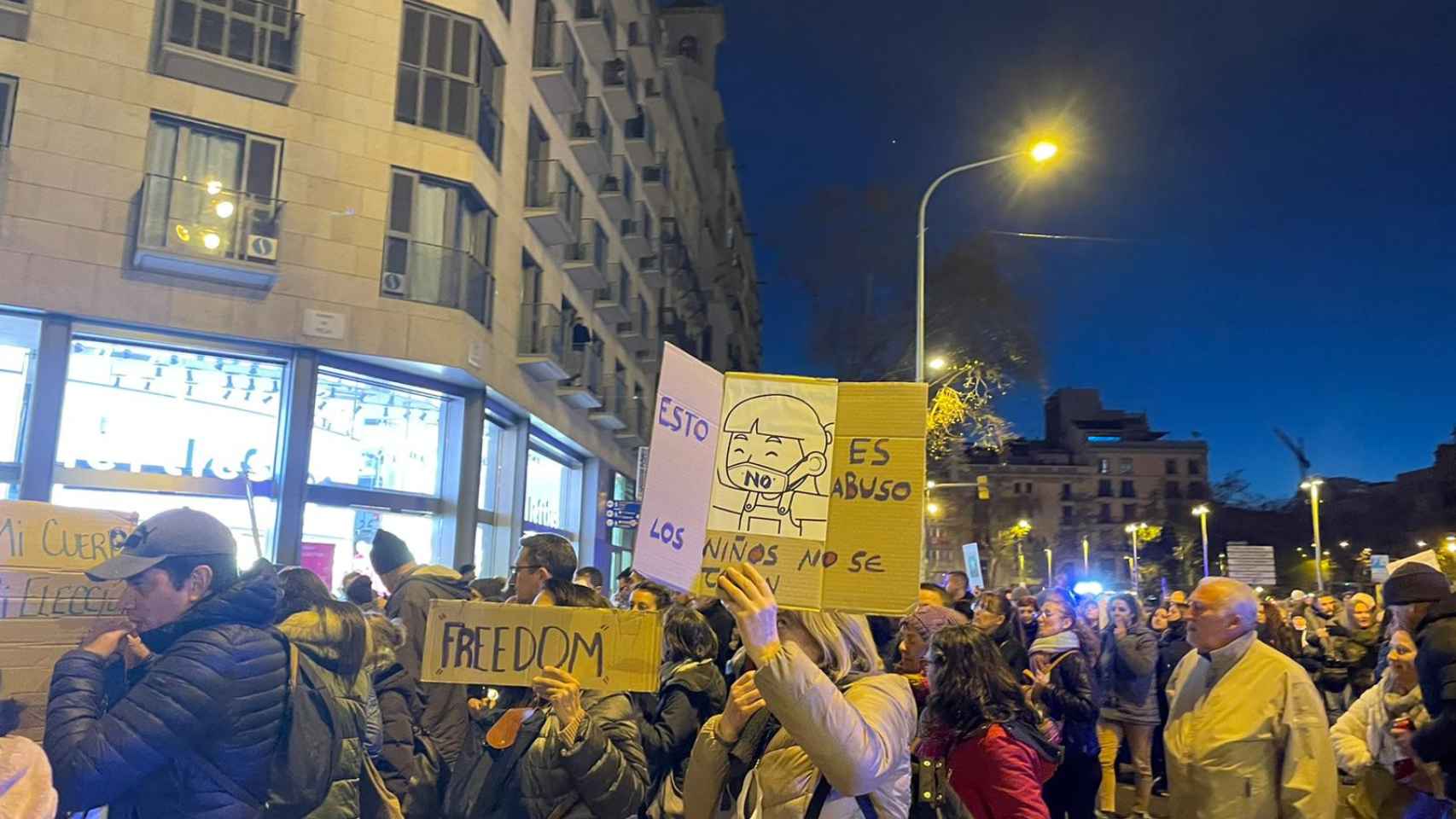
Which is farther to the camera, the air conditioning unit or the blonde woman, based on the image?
the air conditioning unit

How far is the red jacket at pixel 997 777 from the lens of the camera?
407cm

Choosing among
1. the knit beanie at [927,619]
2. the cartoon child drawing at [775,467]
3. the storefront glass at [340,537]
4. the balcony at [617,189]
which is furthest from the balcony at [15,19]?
the cartoon child drawing at [775,467]

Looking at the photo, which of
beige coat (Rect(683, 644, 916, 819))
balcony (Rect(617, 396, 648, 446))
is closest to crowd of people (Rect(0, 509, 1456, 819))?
beige coat (Rect(683, 644, 916, 819))

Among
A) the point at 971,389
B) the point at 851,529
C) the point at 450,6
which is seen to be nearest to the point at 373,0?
the point at 450,6

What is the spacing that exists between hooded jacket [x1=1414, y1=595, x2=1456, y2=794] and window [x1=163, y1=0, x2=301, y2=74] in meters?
17.1

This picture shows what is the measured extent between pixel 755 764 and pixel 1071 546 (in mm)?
113155

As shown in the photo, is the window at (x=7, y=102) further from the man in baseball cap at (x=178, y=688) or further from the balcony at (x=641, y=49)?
the balcony at (x=641, y=49)

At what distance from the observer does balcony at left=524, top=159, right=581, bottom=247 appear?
2173 cm

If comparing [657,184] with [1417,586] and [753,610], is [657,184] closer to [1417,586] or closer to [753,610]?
[1417,586]

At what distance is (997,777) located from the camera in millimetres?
4086

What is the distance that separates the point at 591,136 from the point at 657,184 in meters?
10.2

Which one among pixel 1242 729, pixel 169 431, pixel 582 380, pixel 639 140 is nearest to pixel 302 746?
pixel 1242 729

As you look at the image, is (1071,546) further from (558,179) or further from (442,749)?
(442,749)

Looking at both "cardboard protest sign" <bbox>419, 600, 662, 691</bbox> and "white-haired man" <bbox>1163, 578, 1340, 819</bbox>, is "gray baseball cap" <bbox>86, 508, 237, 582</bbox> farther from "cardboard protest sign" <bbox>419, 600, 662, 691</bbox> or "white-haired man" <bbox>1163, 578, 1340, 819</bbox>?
"white-haired man" <bbox>1163, 578, 1340, 819</bbox>
